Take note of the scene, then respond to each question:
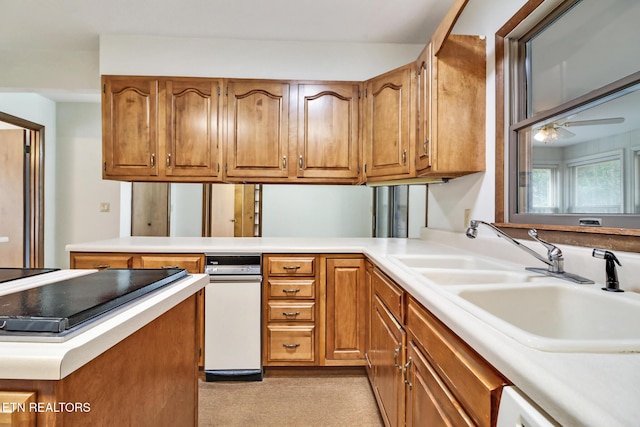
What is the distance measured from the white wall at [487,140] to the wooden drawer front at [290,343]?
1.28m

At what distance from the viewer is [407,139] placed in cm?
224

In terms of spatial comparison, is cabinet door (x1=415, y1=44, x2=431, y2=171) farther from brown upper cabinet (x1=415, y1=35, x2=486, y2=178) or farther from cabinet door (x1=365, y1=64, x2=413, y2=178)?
cabinet door (x1=365, y1=64, x2=413, y2=178)

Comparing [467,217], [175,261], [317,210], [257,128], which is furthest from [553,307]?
[317,210]

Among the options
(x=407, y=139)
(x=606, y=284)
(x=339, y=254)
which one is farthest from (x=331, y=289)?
(x=606, y=284)

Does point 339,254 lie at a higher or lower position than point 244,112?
lower

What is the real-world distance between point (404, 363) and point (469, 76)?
1.59 meters

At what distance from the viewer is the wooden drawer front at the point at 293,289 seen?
7.27ft

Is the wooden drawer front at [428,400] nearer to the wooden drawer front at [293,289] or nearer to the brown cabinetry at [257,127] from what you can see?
the wooden drawer front at [293,289]

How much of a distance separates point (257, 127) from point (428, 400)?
2166 mm

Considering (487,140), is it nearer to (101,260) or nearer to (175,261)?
(175,261)

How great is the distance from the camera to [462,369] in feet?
2.42

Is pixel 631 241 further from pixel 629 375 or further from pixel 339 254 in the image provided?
pixel 339 254

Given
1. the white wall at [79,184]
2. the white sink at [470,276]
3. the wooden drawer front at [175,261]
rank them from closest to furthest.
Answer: the white sink at [470,276]
the wooden drawer front at [175,261]
the white wall at [79,184]

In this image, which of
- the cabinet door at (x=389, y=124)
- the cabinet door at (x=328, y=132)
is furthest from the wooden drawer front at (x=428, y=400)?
the cabinet door at (x=328, y=132)
